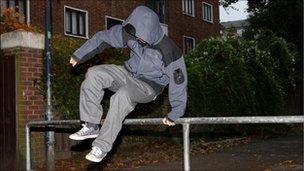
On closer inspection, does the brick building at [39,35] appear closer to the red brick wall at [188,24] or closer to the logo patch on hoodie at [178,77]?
the red brick wall at [188,24]

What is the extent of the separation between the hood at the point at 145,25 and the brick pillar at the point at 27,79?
4.71 metres

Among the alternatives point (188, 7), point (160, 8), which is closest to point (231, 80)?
point (160, 8)

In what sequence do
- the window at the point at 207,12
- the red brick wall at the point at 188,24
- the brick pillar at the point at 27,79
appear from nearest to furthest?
the brick pillar at the point at 27,79
the red brick wall at the point at 188,24
the window at the point at 207,12

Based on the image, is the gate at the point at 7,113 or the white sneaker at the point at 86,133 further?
the gate at the point at 7,113

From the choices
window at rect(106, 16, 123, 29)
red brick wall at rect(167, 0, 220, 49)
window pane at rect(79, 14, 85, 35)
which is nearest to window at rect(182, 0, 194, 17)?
red brick wall at rect(167, 0, 220, 49)

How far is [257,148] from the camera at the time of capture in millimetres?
11508

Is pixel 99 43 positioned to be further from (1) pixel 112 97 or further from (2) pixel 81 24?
(2) pixel 81 24

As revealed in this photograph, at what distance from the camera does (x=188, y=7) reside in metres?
29.9

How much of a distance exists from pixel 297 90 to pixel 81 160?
15120 mm

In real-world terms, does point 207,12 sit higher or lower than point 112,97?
higher

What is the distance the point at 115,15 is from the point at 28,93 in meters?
14.8

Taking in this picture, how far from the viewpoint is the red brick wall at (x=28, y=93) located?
838 centimetres

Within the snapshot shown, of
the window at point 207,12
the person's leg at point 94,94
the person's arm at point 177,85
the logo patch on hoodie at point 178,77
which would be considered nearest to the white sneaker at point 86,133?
the person's leg at point 94,94

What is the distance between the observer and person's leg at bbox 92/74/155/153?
4152 mm
